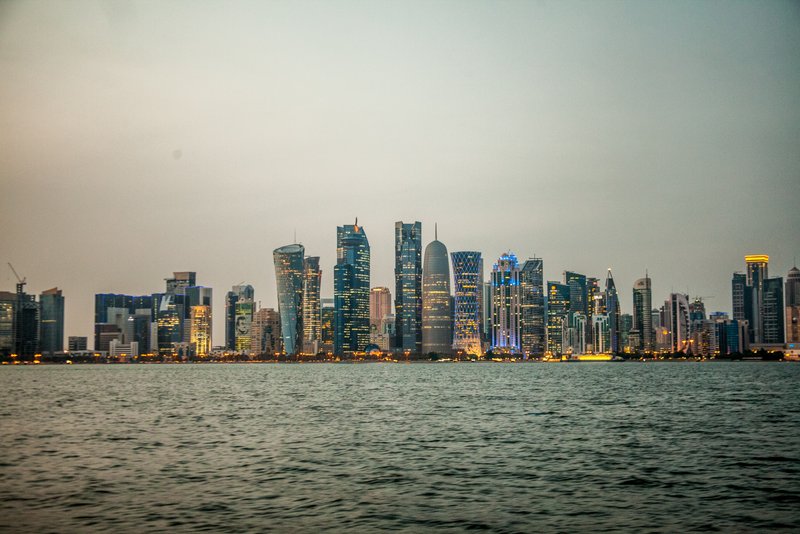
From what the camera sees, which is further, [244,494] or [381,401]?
[381,401]

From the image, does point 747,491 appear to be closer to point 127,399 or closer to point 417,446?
point 417,446

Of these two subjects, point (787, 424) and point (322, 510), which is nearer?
point (322, 510)

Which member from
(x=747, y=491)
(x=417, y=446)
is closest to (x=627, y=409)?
(x=417, y=446)

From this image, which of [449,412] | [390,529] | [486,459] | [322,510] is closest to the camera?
[390,529]

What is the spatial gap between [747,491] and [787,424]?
35.6 m

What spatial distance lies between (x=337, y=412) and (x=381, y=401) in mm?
A: 20670

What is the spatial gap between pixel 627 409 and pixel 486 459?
43973mm

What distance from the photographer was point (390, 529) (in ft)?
94.8

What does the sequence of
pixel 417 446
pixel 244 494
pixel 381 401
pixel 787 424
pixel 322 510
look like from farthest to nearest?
pixel 381 401 → pixel 787 424 → pixel 417 446 → pixel 244 494 → pixel 322 510

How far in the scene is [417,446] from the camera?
52.1 m

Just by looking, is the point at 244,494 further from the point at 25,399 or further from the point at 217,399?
the point at 25,399

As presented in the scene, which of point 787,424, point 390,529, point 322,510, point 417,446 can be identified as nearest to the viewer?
point 390,529

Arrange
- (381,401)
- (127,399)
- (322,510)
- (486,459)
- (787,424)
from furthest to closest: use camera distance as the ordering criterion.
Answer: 1. (127,399)
2. (381,401)
3. (787,424)
4. (486,459)
5. (322,510)

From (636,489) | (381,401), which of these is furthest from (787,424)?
(381,401)
